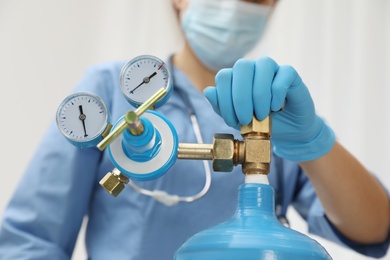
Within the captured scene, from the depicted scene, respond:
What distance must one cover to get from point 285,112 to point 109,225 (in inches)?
13.8

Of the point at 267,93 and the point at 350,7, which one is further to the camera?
the point at 350,7

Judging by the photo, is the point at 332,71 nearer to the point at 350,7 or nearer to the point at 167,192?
the point at 350,7

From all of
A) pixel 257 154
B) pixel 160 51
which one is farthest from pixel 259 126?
pixel 160 51

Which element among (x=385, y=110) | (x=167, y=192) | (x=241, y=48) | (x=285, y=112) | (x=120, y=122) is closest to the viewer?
(x=120, y=122)

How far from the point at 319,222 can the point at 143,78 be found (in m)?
0.49

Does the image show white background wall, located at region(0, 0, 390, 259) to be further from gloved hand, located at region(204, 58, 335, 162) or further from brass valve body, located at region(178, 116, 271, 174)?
brass valve body, located at region(178, 116, 271, 174)

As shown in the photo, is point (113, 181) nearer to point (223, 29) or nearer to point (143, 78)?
point (143, 78)

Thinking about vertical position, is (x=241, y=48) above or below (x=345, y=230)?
above

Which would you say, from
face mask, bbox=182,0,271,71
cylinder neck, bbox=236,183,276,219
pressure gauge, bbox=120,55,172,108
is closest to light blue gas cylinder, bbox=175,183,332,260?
cylinder neck, bbox=236,183,276,219

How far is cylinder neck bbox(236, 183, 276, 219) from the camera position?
1.78ft

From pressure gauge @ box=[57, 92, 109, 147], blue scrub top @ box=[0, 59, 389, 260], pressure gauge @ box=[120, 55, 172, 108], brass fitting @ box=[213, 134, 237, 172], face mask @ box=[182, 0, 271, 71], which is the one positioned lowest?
blue scrub top @ box=[0, 59, 389, 260]

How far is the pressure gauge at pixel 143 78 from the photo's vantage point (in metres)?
0.56

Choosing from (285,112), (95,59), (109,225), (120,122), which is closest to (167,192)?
(109,225)

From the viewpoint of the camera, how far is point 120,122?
0.52 meters
